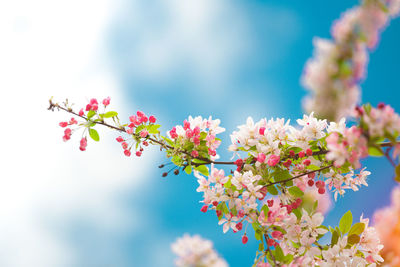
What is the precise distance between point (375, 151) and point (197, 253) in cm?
143

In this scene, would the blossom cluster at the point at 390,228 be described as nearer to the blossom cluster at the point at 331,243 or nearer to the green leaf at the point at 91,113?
the blossom cluster at the point at 331,243

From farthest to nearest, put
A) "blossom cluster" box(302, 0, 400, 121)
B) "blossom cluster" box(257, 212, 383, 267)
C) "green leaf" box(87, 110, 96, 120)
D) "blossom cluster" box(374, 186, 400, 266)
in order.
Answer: "blossom cluster" box(302, 0, 400, 121)
"blossom cluster" box(374, 186, 400, 266)
"green leaf" box(87, 110, 96, 120)
"blossom cluster" box(257, 212, 383, 267)

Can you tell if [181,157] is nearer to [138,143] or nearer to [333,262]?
[138,143]

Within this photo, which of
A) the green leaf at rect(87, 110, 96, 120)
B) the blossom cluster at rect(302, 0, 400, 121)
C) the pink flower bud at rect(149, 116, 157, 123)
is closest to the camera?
the green leaf at rect(87, 110, 96, 120)

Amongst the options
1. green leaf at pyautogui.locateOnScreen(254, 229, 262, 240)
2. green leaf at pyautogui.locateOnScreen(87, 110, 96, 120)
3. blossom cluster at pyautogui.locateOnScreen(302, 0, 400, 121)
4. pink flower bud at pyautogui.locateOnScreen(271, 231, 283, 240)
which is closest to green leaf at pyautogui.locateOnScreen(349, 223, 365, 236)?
pink flower bud at pyautogui.locateOnScreen(271, 231, 283, 240)

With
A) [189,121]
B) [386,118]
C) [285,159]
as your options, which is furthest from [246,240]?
[386,118]

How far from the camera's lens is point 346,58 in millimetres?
6059

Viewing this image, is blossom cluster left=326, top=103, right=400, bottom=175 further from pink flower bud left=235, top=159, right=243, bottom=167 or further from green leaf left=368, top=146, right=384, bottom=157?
pink flower bud left=235, top=159, right=243, bottom=167

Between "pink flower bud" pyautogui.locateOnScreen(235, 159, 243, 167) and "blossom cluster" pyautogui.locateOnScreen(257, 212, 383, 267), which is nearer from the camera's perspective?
"blossom cluster" pyautogui.locateOnScreen(257, 212, 383, 267)

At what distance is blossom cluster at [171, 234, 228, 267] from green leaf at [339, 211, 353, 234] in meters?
0.82

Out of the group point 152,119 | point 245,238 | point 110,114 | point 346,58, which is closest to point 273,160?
point 245,238

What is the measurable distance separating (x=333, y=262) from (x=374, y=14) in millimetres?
5409

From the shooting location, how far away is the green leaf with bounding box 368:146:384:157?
1.55m

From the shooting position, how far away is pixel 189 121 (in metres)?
2.50
